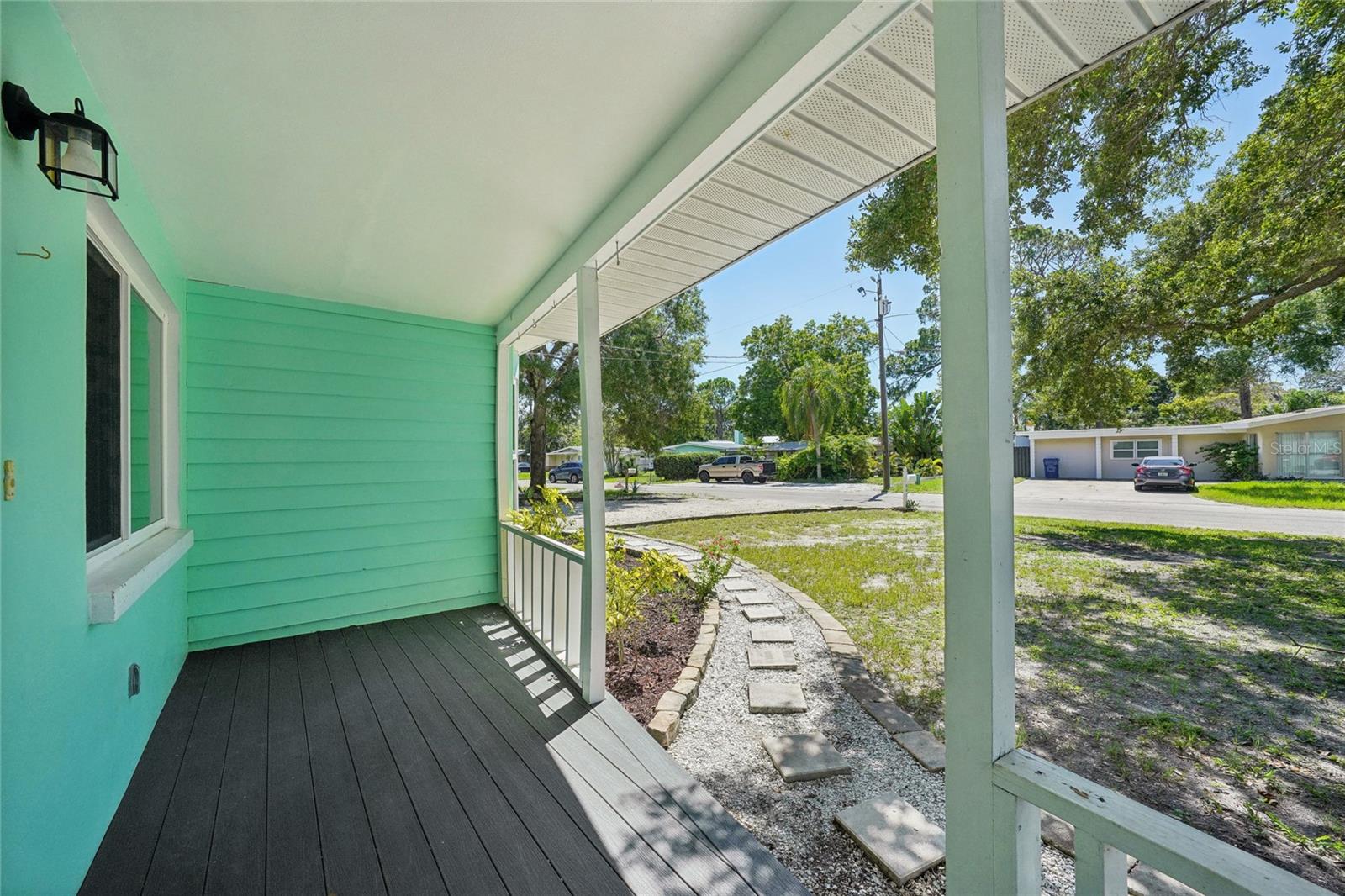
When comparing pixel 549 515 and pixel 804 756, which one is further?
pixel 549 515

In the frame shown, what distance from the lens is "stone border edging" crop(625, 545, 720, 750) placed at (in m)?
2.31

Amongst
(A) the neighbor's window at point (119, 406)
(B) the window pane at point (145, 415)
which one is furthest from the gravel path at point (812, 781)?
(B) the window pane at point (145, 415)

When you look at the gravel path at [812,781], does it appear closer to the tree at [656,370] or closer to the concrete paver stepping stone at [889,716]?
the concrete paver stepping stone at [889,716]

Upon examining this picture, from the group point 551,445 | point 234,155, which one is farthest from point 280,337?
point 551,445

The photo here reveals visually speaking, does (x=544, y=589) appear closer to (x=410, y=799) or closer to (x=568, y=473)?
(x=410, y=799)

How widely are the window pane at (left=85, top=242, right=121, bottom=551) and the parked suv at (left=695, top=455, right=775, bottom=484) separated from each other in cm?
1818

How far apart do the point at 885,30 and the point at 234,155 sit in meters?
2.27

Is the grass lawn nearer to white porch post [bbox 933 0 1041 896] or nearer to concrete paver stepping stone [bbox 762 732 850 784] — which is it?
concrete paver stepping stone [bbox 762 732 850 784]

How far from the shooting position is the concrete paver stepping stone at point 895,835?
60.2 inches

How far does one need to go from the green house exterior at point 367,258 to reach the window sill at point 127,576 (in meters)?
0.02

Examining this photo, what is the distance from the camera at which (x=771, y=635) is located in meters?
Result: 3.50

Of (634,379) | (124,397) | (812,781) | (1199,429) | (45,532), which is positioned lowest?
(812,781)

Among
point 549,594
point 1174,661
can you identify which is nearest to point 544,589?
point 549,594

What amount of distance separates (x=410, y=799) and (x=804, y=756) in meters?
1.54
